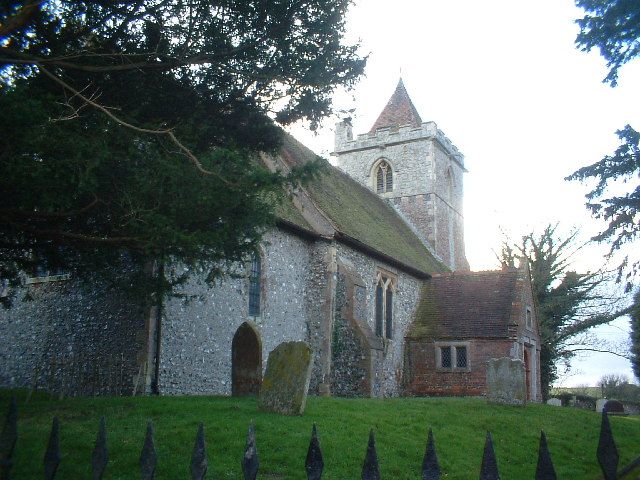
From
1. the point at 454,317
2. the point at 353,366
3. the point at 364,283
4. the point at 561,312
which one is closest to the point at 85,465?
the point at 353,366

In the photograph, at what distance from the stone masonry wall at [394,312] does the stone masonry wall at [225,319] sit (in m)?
1.84

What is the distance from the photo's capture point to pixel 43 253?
10.0 metres

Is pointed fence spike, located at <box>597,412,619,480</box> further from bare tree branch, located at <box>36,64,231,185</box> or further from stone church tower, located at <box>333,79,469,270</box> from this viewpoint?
stone church tower, located at <box>333,79,469,270</box>

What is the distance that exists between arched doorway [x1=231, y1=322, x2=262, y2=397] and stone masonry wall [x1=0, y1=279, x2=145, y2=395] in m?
3.23

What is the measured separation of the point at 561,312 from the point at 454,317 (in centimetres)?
906

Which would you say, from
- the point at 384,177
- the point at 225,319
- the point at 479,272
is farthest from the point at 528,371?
the point at 225,319

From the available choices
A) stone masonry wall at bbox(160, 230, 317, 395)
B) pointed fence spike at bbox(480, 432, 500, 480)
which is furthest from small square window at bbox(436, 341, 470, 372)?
pointed fence spike at bbox(480, 432, 500, 480)

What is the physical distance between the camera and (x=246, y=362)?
54.9 ft

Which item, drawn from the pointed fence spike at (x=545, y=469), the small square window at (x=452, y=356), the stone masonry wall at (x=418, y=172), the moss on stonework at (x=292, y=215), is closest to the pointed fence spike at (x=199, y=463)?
the pointed fence spike at (x=545, y=469)

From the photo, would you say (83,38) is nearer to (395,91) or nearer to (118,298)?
(118,298)

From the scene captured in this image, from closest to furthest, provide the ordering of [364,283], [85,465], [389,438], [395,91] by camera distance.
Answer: [85,465] < [389,438] < [364,283] < [395,91]

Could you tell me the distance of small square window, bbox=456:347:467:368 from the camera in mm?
21969

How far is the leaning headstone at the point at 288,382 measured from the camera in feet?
34.2

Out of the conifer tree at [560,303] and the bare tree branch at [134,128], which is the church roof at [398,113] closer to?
the conifer tree at [560,303]
